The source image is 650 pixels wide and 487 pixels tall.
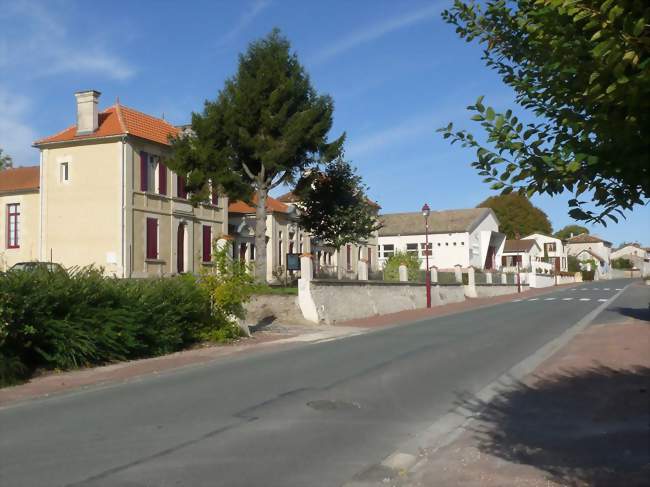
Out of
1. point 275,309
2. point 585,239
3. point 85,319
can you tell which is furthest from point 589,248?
point 85,319

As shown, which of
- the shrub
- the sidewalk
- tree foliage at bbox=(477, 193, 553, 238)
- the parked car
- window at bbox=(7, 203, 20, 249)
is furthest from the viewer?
tree foliage at bbox=(477, 193, 553, 238)

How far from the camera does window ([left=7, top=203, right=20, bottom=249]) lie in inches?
1442

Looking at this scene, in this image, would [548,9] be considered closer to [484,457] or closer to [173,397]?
[484,457]

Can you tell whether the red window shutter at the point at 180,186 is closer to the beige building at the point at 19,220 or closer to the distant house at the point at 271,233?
the distant house at the point at 271,233

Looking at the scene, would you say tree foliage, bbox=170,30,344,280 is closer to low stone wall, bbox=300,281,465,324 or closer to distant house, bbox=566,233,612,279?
low stone wall, bbox=300,281,465,324

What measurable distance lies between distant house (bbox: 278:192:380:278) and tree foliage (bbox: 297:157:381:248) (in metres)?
12.2

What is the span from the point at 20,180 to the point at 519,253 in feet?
201

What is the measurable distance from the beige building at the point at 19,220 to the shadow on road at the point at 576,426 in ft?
103

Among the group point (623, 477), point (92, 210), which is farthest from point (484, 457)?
point (92, 210)

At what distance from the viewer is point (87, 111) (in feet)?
111

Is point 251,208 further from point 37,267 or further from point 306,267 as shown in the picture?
point 37,267

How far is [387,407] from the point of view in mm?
9234

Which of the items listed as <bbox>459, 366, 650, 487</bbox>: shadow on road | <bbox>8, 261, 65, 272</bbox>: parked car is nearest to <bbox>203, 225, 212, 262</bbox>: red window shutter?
<bbox>8, 261, 65, 272</bbox>: parked car

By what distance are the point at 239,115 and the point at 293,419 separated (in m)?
21.8
